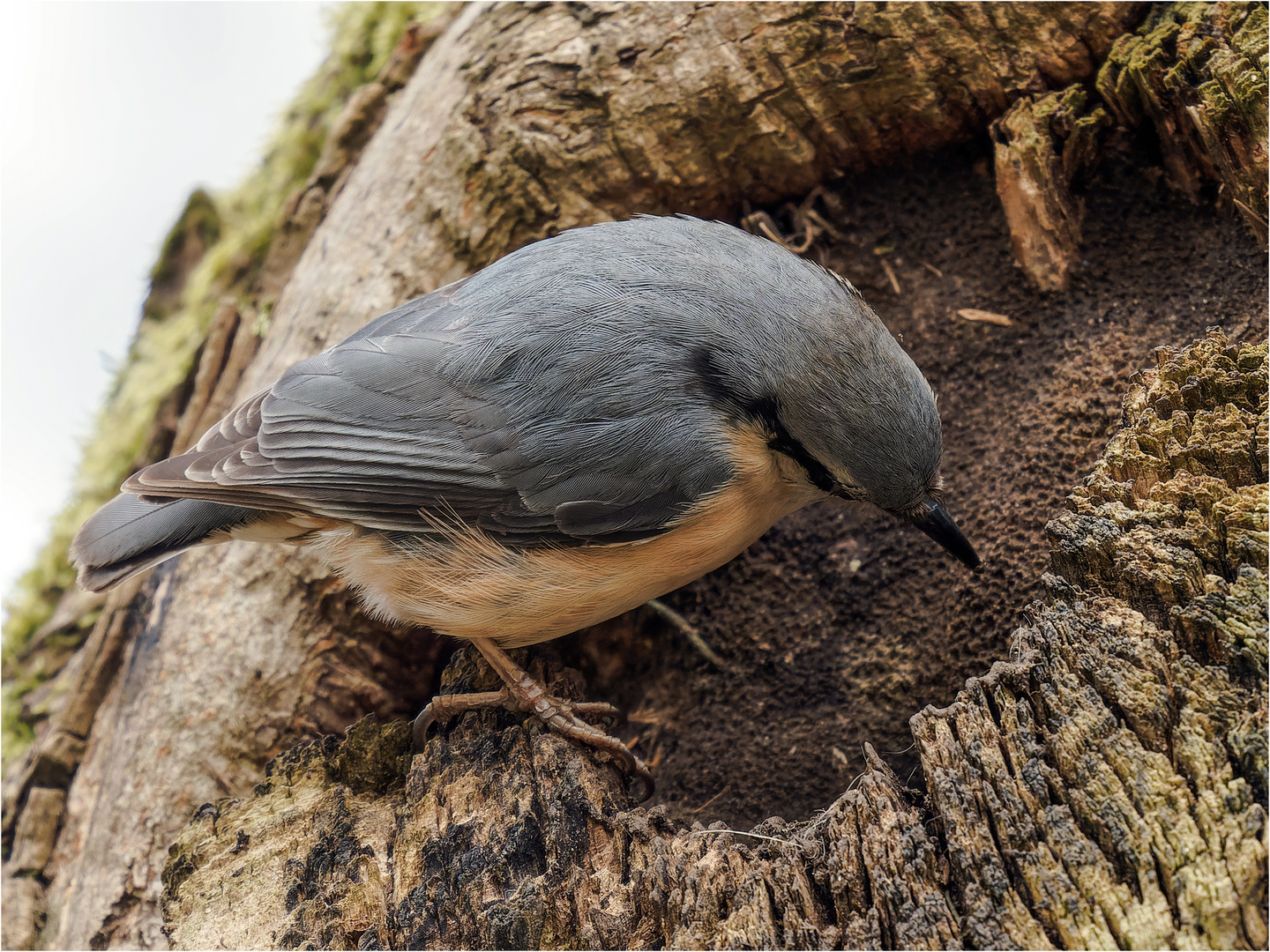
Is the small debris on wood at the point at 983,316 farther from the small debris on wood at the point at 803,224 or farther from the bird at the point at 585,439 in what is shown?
the bird at the point at 585,439

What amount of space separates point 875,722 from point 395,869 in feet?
4.43

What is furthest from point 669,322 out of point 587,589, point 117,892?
point 117,892

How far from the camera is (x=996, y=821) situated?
1.83 meters

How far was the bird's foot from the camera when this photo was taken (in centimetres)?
257

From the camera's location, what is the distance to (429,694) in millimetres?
3139

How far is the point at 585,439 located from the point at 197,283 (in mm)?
3206

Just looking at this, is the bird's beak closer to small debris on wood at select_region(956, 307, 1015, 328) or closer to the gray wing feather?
the gray wing feather

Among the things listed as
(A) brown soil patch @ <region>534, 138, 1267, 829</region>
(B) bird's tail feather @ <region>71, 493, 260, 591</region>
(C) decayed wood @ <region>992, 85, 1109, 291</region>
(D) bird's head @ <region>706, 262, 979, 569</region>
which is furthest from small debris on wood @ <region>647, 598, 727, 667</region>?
(C) decayed wood @ <region>992, 85, 1109, 291</region>

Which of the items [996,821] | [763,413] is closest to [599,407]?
[763,413]

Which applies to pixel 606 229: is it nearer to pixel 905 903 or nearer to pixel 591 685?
pixel 591 685

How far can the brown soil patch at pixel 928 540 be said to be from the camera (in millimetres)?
2703

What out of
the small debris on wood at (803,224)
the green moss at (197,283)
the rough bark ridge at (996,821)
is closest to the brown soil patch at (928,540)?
the small debris on wood at (803,224)

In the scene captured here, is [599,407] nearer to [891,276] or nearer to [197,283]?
[891,276]

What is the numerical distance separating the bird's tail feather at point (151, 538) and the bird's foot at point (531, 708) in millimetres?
800
